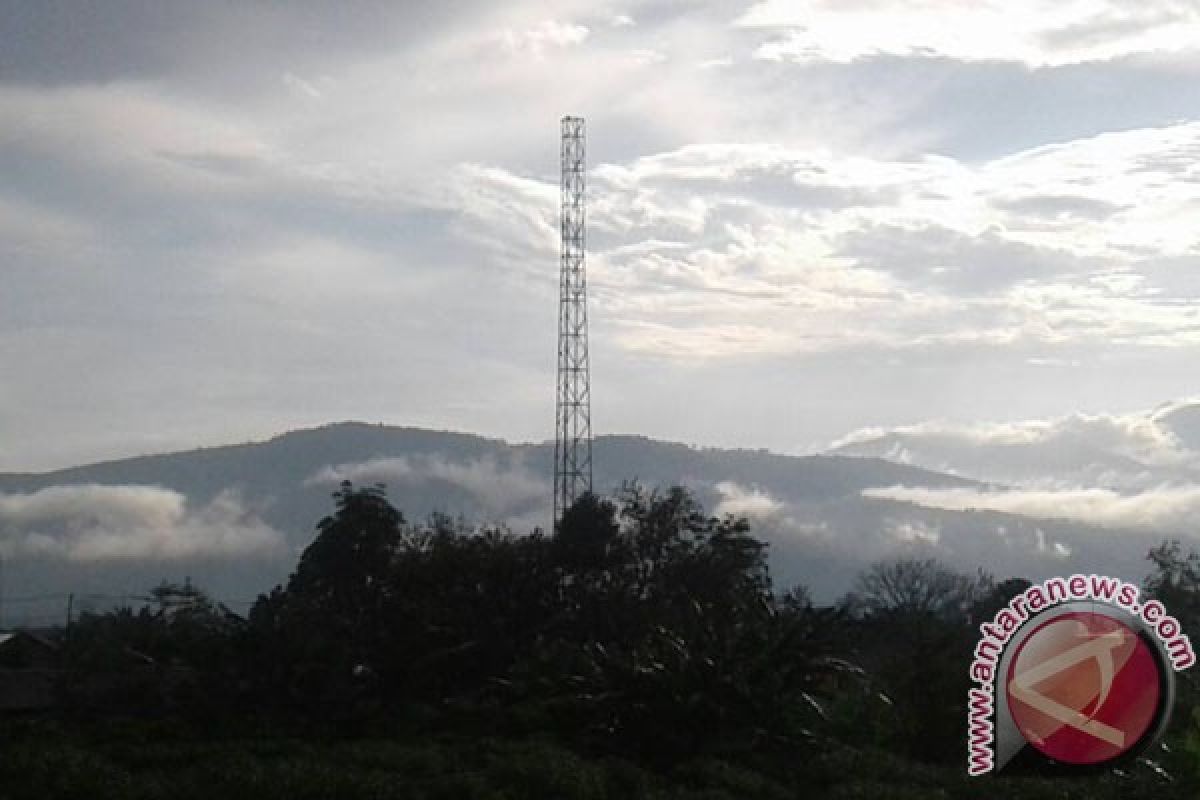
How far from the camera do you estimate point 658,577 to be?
58.3 m

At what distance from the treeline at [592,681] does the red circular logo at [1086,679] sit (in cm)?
171

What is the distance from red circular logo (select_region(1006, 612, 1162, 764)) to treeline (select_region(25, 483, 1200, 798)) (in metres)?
1.71

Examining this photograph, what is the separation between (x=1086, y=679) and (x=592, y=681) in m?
10.8

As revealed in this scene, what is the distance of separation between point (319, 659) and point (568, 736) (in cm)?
715

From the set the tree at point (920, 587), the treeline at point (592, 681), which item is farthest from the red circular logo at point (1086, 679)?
the tree at point (920, 587)

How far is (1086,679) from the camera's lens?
1839 centimetres

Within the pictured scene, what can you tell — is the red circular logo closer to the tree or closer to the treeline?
the treeline

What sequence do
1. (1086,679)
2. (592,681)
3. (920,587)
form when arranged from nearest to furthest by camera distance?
1. (1086,679)
2. (592,681)
3. (920,587)

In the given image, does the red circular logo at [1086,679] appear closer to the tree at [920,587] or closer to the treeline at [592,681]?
the treeline at [592,681]

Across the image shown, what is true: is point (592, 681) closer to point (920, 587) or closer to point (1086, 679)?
point (1086, 679)

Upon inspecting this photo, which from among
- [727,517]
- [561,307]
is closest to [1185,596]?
[727,517]

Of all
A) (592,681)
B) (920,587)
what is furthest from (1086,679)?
(920,587)

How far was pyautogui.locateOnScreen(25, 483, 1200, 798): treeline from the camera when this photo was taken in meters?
24.0

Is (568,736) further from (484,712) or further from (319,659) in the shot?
(319,659)
